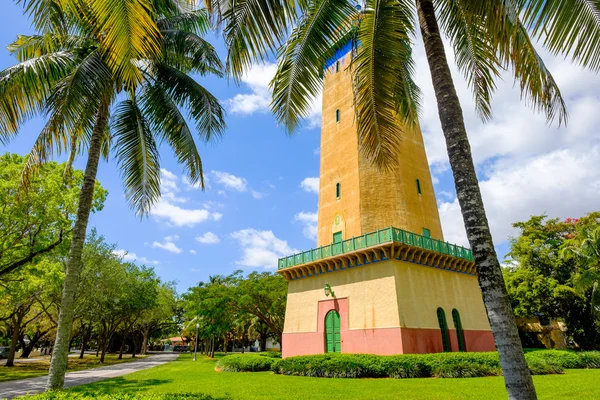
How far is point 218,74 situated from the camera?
526 inches

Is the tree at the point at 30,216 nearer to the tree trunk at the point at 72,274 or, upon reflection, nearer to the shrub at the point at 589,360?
the tree trunk at the point at 72,274

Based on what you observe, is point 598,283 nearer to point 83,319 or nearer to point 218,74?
point 218,74

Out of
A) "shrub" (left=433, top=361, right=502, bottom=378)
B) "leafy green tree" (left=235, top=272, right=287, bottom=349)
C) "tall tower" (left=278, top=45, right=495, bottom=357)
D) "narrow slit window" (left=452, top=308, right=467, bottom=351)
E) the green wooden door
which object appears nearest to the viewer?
"shrub" (left=433, top=361, right=502, bottom=378)

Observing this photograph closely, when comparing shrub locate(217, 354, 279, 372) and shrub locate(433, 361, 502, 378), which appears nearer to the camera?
shrub locate(433, 361, 502, 378)

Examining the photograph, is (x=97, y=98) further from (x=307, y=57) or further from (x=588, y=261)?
(x=588, y=261)

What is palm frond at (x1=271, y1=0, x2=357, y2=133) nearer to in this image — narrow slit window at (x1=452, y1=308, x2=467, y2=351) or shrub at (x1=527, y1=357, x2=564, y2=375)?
shrub at (x1=527, y1=357, x2=564, y2=375)

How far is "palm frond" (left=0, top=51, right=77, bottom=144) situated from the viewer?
861 cm

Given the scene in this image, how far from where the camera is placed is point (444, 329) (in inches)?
847

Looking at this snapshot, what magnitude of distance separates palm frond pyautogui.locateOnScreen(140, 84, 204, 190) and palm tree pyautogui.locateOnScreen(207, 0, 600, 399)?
4805 mm

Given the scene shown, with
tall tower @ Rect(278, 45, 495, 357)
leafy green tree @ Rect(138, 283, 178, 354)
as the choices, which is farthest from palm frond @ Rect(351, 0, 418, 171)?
leafy green tree @ Rect(138, 283, 178, 354)

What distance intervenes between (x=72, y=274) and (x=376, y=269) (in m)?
15.7

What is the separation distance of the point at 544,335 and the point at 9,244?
41157 mm

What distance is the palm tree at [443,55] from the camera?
5.09 metres

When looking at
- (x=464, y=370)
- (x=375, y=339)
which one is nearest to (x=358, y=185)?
(x=375, y=339)
